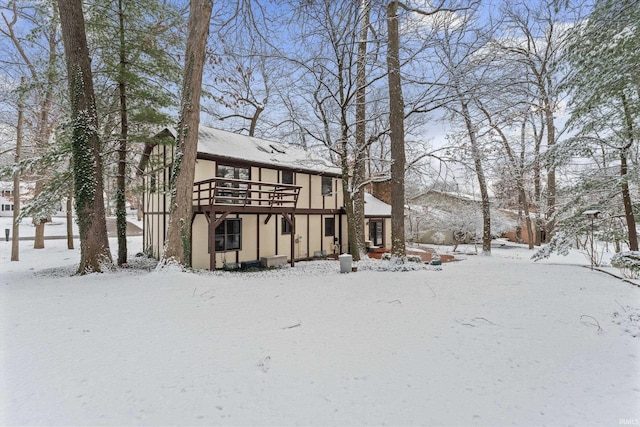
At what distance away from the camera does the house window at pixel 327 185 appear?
15258mm

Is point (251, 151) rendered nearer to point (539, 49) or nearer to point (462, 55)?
point (462, 55)

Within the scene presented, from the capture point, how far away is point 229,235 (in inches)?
456

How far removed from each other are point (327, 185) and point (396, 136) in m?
6.14

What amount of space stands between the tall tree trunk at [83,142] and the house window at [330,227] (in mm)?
9504

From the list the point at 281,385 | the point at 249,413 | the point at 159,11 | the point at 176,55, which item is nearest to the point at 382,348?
the point at 281,385

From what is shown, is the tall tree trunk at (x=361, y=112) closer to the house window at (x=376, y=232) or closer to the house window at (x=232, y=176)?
the house window at (x=376, y=232)

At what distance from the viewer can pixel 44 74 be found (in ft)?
28.6

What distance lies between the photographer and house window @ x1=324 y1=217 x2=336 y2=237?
50.5 feet

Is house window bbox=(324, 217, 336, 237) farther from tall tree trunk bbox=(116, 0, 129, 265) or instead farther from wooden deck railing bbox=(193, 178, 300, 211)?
tall tree trunk bbox=(116, 0, 129, 265)

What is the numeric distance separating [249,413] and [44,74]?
1135cm

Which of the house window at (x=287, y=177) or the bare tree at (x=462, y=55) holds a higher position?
the bare tree at (x=462, y=55)

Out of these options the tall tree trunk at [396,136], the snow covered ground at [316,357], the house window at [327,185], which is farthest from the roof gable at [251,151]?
the snow covered ground at [316,357]

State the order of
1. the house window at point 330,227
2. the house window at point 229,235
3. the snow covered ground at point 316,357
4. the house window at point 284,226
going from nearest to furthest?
1. the snow covered ground at point 316,357
2. the house window at point 229,235
3. the house window at point 284,226
4. the house window at point 330,227

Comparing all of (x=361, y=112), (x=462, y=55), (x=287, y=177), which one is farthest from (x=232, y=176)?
(x=462, y=55)
